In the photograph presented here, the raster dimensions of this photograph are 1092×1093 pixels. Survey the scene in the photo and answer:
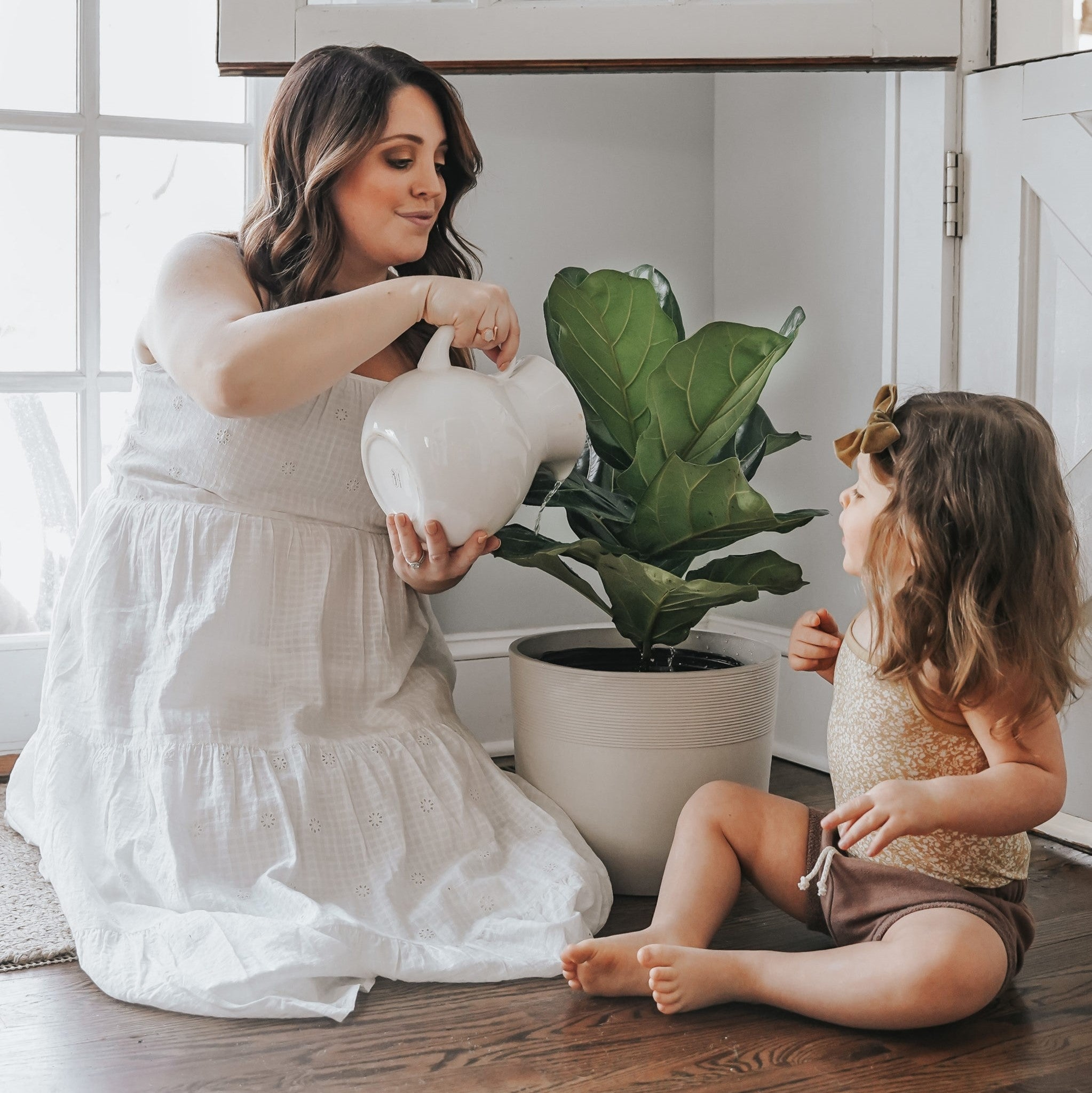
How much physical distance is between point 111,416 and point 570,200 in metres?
0.78

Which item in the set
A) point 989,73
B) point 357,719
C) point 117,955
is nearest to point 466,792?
point 357,719

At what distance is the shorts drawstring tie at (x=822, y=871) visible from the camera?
106 centimetres

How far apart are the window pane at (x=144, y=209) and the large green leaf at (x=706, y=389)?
0.83 meters

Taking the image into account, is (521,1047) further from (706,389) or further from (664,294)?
(664,294)

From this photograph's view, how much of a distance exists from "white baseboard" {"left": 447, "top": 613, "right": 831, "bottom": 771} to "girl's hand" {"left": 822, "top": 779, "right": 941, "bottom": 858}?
828mm

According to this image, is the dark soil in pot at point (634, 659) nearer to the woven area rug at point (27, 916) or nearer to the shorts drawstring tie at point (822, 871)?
the shorts drawstring tie at point (822, 871)

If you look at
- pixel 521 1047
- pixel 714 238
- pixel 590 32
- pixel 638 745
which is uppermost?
pixel 590 32

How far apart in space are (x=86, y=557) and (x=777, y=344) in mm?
793

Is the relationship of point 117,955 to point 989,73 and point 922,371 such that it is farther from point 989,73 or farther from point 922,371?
point 989,73

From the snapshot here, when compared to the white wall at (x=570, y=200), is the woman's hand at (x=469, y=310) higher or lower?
lower

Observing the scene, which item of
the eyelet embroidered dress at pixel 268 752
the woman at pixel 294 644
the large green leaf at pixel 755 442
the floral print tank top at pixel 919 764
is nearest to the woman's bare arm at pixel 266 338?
the woman at pixel 294 644

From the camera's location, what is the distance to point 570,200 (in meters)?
1.83

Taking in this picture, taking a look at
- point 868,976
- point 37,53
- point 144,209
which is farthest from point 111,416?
point 868,976

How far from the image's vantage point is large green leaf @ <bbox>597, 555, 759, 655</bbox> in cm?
116
